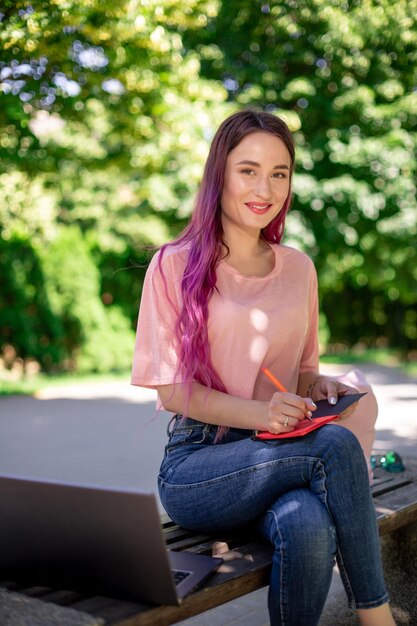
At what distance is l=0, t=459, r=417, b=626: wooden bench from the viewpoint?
1687mm

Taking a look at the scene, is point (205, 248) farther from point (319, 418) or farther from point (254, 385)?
point (319, 418)

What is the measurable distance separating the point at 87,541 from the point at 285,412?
71 cm

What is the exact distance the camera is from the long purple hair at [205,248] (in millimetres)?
2441

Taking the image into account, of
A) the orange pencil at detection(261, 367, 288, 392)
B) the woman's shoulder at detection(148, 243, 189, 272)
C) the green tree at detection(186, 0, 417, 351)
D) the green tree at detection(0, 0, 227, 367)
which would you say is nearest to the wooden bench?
the orange pencil at detection(261, 367, 288, 392)

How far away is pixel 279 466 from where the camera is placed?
214 centimetres

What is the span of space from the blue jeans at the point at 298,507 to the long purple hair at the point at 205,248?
241 mm

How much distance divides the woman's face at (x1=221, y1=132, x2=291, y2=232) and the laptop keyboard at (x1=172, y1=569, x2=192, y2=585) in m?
1.22

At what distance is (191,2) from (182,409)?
20.0 ft

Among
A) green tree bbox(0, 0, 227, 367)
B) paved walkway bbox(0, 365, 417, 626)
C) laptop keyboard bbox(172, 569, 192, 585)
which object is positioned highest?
green tree bbox(0, 0, 227, 367)

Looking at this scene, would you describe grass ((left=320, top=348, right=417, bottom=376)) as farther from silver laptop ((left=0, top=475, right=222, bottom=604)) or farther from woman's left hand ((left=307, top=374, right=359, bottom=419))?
silver laptop ((left=0, top=475, right=222, bottom=604))

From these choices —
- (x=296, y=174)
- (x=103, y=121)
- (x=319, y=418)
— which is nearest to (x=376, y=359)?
(x=296, y=174)

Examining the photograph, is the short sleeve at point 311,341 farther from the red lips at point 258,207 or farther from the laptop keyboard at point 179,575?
the laptop keyboard at point 179,575

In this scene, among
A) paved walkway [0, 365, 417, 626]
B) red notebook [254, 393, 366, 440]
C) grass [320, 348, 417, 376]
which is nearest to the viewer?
red notebook [254, 393, 366, 440]

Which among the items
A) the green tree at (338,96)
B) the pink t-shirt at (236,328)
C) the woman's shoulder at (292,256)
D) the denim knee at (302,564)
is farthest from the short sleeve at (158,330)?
the green tree at (338,96)
